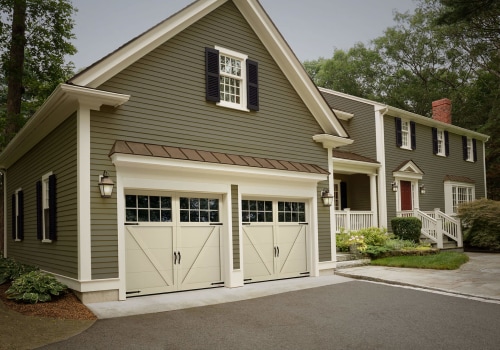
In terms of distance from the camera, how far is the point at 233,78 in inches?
488

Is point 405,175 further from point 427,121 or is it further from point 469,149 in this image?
point 469,149

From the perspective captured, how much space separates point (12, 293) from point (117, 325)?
123 inches

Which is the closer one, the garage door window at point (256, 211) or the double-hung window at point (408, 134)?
the garage door window at point (256, 211)

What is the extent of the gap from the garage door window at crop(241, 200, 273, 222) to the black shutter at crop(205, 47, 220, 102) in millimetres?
2878

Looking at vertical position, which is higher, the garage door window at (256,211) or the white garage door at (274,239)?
the garage door window at (256,211)

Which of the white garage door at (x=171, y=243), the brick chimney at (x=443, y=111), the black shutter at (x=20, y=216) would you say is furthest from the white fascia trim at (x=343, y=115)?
the black shutter at (x=20, y=216)

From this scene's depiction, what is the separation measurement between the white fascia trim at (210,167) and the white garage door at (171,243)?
31.7 inches

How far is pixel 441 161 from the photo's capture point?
2430cm

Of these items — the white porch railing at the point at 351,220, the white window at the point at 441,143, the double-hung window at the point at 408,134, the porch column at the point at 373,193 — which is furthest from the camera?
the white window at the point at 441,143

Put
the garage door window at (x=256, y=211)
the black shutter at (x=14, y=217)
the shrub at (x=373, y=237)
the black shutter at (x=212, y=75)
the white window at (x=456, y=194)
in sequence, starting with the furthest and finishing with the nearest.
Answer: the white window at (x=456, y=194) < the shrub at (x=373, y=237) < the black shutter at (x=14, y=217) < the garage door window at (x=256, y=211) < the black shutter at (x=212, y=75)

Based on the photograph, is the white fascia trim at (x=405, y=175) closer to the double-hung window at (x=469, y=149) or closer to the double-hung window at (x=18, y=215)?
the double-hung window at (x=469, y=149)

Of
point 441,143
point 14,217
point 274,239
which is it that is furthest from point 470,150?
point 14,217

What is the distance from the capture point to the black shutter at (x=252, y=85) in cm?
1245

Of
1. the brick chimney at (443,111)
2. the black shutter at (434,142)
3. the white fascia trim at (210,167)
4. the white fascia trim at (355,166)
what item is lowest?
the white fascia trim at (210,167)
